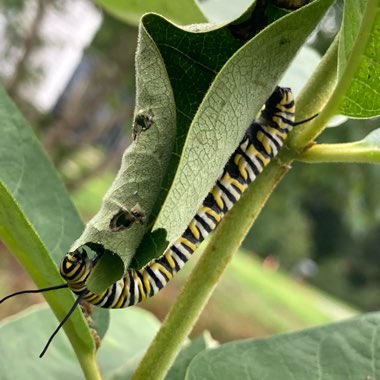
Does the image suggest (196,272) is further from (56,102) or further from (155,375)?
(56,102)

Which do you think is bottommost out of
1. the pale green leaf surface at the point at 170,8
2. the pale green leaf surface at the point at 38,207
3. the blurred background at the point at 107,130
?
the blurred background at the point at 107,130

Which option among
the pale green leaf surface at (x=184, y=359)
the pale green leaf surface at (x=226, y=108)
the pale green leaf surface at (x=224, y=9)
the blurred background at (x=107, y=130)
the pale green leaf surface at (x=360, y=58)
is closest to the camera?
the pale green leaf surface at (x=226, y=108)

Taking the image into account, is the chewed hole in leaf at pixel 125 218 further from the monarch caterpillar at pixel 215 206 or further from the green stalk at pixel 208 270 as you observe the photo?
the green stalk at pixel 208 270

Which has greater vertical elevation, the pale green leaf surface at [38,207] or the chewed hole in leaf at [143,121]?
the chewed hole in leaf at [143,121]

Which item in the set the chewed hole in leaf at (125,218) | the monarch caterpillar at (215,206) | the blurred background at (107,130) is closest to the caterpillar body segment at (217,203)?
the monarch caterpillar at (215,206)

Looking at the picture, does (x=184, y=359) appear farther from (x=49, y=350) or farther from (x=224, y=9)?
(x=224, y=9)

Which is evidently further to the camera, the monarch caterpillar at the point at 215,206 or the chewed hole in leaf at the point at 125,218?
the monarch caterpillar at the point at 215,206
